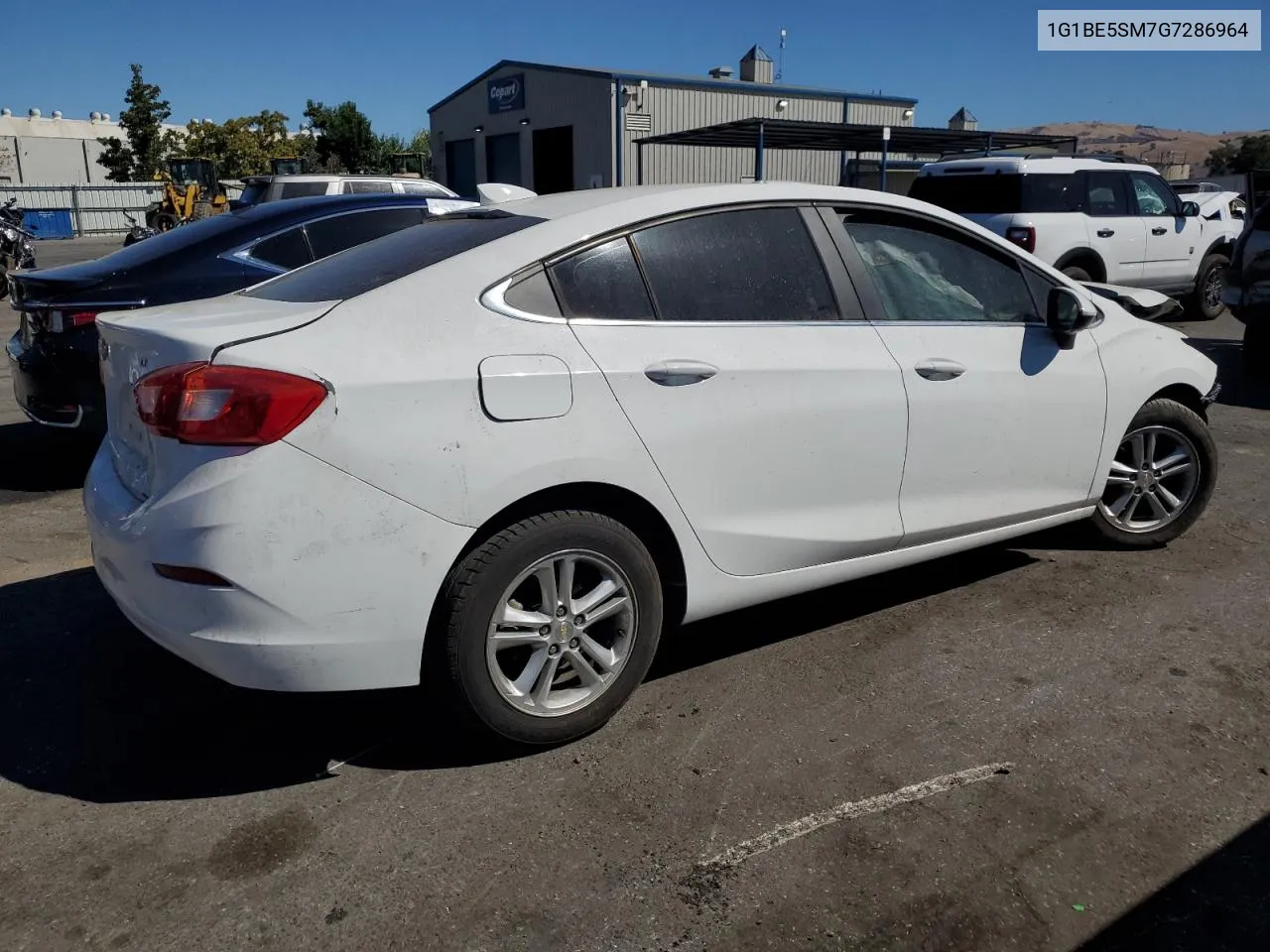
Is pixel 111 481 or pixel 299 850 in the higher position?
pixel 111 481

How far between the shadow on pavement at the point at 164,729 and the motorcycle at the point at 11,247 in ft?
49.1

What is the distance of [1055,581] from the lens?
4.56m

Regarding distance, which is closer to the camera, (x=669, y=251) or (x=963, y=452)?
(x=669, y=251)

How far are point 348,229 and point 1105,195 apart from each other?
9392mm

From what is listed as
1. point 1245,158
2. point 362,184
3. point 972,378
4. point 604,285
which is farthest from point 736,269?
point 1245,158

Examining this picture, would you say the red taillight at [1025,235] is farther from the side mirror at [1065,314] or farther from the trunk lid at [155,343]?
the trunk lid at [155,343]

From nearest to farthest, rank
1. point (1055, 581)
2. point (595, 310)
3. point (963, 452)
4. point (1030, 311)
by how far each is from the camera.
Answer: point (595, 310), point (963, 452), point (1030, 311), point (1055, 581)

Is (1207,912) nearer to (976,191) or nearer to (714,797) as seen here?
(714,797)

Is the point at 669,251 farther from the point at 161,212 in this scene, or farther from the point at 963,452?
the point at 161,212

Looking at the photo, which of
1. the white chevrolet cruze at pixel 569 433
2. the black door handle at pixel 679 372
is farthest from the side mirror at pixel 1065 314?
the black door handle at pixel 679 372

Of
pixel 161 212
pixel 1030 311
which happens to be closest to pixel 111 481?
pixel 1030 311

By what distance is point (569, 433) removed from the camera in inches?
116

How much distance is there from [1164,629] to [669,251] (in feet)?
8.13

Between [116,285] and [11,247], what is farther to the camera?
[11,247]
